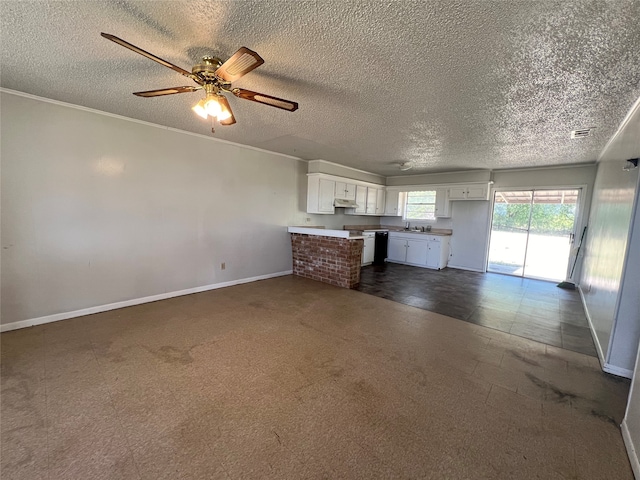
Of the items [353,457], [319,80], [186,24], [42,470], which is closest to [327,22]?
[319,80]

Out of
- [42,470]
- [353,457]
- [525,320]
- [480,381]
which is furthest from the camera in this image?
[525,320]

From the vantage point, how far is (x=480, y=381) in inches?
88.3

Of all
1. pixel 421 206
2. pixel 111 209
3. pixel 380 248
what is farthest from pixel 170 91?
pixel 421 206

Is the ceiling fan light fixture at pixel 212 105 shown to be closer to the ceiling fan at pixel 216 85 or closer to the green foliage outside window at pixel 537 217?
the ceiling fan at pixel 216 85

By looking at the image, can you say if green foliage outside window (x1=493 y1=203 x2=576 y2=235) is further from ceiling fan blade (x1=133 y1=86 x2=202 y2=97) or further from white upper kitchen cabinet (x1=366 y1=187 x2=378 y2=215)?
ceiling fan blade (x1=133 y1=86 x2=202 y2=97)

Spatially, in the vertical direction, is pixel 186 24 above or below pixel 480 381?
above

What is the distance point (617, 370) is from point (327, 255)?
3.89 meters

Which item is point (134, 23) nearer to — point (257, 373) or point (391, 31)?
point (391, 31)

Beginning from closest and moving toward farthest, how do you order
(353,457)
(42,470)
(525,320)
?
1. (42,470)
2. (353,457)
3. (525,320)

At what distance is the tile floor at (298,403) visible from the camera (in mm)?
1479

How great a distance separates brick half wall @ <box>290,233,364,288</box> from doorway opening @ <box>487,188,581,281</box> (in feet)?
12.3

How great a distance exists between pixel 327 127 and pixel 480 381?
3302 mm

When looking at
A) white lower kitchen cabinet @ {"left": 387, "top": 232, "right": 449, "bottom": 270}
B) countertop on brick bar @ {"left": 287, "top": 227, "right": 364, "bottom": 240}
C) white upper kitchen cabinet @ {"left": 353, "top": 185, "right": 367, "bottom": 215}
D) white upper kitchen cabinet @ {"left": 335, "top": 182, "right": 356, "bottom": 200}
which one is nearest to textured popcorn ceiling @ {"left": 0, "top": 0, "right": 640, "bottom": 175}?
countertop on brick bar @ {"left": 287, "top": 227, "right": 364, "bottom": 240}

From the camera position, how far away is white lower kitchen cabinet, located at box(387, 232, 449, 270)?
6.62 meters
